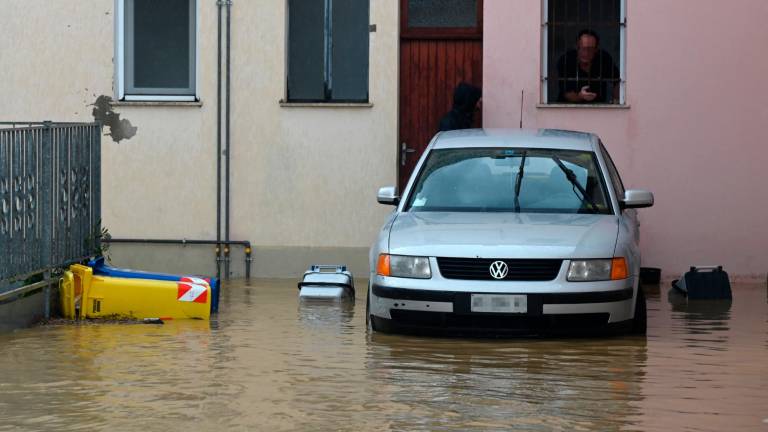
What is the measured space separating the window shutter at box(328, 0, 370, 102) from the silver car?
5.23 m

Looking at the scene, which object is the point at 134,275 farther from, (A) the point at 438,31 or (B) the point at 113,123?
(A) the point at 438,31

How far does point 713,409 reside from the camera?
10.0 m

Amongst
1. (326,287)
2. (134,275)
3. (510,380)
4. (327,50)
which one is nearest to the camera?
(510,380)

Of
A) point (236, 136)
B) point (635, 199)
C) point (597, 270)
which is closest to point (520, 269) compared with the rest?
point (597, 270)

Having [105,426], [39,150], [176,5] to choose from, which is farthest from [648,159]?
[105,426]

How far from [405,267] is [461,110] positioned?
5981 millimetres

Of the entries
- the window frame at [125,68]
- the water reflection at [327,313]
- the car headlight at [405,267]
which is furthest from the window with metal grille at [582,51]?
the car headlight at [405,267]

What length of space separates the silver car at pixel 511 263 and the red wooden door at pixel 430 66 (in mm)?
5086

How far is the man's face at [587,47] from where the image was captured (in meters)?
18.8

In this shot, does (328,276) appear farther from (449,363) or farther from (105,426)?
(105,426)

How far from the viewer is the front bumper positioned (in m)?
12.4

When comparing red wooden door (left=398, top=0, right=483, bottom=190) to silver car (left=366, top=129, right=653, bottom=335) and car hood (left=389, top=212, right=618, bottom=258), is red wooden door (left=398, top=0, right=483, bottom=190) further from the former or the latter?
car hood (left=389, top=212, right=618, bottom=258)

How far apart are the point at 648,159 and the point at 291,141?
396 cm

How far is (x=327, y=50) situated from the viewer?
1922 cm
